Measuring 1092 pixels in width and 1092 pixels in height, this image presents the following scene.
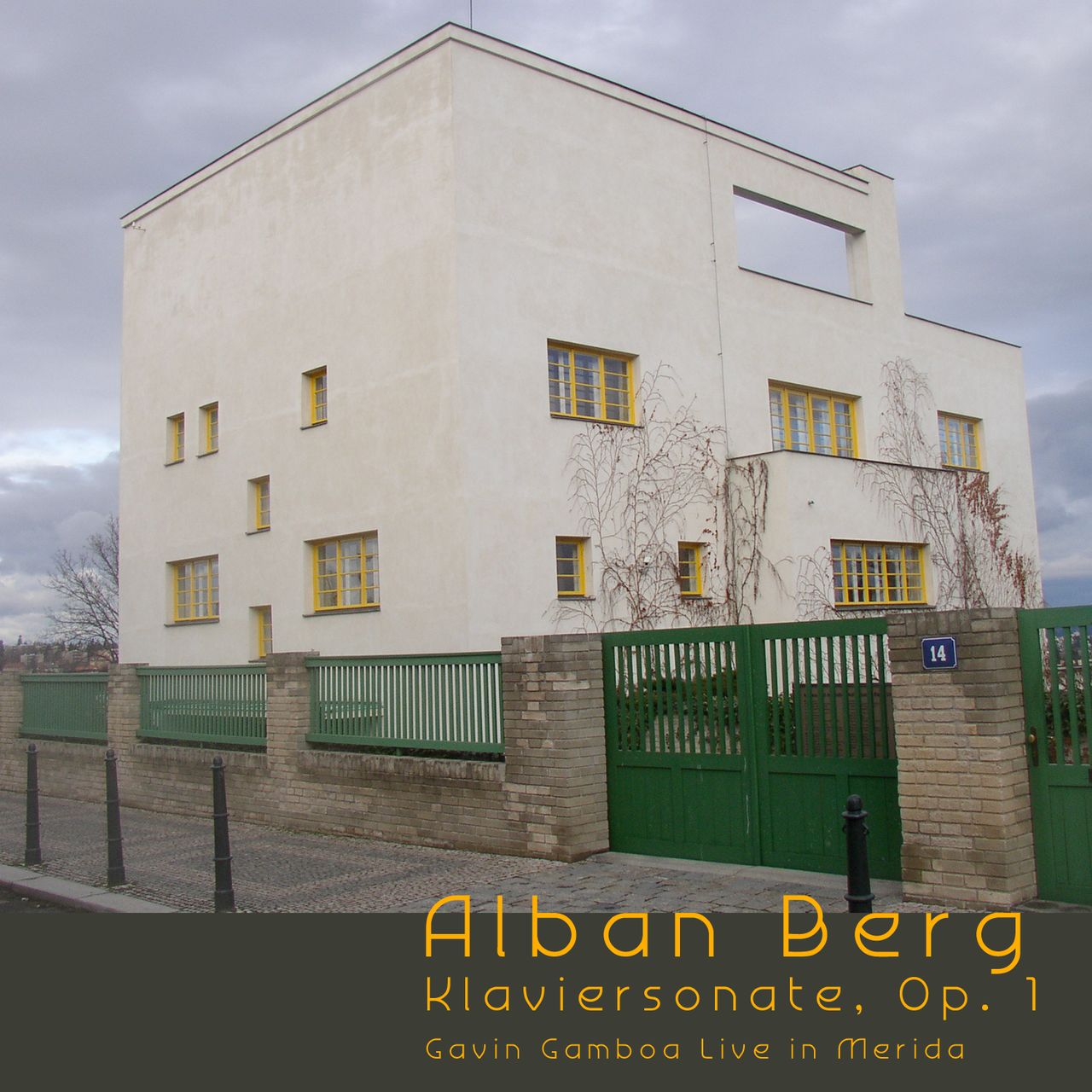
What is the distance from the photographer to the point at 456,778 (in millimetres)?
10820

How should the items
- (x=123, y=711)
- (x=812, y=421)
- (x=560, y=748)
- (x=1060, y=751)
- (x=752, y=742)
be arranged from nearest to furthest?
(x=1060, y=751) → (x=752, y=742) → (x=560, y=748) → (x=123, y=711) → (x=812, y=421)

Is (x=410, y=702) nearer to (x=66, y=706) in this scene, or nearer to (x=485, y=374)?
(x=485, y=374)

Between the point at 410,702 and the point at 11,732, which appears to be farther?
the point at 11,732

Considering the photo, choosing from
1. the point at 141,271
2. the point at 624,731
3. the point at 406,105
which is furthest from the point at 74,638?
the point at 624,731

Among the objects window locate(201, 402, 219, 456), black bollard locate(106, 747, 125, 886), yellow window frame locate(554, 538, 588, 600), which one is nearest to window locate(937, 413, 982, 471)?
yellow window frame locate(554, 538, 588, 600)

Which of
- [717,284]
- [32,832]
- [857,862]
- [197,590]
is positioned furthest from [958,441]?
[857,862]

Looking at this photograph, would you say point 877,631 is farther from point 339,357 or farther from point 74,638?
point 74,638

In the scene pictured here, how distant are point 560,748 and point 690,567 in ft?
33.1

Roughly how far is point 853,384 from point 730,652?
590 inches

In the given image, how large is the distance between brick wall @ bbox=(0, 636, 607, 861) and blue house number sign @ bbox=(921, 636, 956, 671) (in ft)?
10.6

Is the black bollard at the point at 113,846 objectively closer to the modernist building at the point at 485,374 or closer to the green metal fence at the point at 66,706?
the modernist building at the point at 485,374

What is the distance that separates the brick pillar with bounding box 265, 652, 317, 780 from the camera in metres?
13.1

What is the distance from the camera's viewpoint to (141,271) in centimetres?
2427

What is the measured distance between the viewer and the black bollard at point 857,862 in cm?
609
